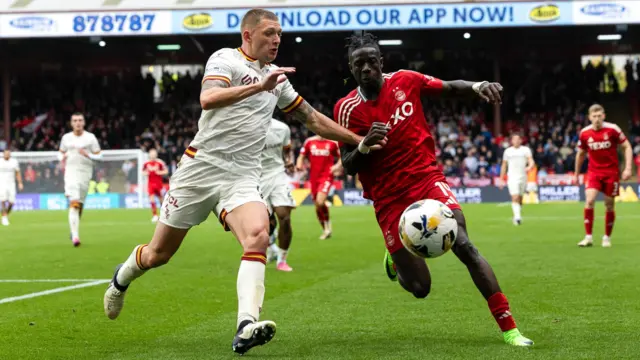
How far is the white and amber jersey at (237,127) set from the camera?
22.9 feet

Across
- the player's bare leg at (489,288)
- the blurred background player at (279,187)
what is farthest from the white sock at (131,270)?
the blurred background player at (279,187)

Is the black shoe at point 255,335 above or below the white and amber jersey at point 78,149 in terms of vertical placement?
below

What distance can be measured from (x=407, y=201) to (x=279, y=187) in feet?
20.5

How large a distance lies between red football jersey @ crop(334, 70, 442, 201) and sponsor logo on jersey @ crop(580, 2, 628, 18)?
30.9m

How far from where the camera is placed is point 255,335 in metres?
6.22

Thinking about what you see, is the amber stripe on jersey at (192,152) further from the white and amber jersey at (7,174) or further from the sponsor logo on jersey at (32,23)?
the sponsor logo on jersey at (32,23)

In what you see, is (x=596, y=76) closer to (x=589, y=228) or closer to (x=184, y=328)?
(x=589, y=228)

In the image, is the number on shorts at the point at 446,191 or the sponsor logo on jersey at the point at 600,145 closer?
the number on shorts at the point at 446,191

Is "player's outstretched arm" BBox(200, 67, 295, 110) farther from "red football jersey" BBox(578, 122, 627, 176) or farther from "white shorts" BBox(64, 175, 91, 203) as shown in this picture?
"white shorts" BBox(64, 175, 91, 203)

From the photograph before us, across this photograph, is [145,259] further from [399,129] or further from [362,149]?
[399,129]

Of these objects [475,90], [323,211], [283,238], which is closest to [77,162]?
[323,211]

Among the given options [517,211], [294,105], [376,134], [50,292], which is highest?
[294,105]

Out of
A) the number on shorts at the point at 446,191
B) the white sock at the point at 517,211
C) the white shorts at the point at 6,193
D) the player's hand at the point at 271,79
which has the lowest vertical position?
the white sock at the point at 517,211

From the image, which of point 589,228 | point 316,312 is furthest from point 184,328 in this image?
point 589,228
